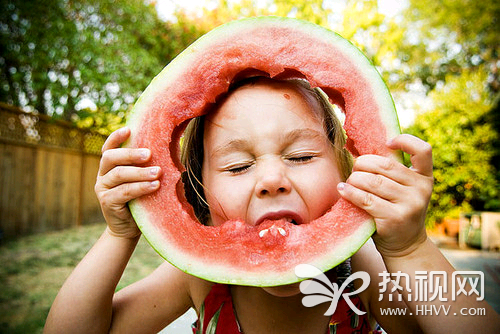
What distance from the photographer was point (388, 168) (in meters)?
0.97

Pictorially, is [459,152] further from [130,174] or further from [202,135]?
[130,174]

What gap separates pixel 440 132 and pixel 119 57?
22.0 ft

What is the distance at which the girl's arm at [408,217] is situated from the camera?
960 mm

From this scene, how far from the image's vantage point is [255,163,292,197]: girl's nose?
1052mm

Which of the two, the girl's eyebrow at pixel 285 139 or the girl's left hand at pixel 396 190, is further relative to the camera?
the girl's eyebrow at pixel 285 139

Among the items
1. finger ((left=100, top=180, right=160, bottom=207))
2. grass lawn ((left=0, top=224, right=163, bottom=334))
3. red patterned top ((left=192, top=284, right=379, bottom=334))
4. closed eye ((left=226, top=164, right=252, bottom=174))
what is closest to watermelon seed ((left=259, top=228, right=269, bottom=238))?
closed eye ((left=226, top=164, right=252, bottom=174))

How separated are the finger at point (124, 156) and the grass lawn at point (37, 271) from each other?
2.18 meters

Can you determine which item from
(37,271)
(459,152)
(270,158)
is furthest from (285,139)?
(459,152)

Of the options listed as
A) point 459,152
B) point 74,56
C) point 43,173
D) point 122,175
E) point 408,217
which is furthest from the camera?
point 459,152

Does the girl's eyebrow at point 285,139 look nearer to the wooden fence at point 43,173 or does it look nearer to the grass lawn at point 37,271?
the grass lawn at point 37,271

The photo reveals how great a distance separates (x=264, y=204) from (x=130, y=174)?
16.1 inches

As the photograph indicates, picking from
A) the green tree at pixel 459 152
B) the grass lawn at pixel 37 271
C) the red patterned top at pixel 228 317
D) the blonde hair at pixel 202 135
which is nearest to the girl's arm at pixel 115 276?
the red patterned top at pixel 228 317

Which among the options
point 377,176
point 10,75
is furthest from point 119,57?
point 377,176

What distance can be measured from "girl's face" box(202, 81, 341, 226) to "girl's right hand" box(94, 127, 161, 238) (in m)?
0.25
